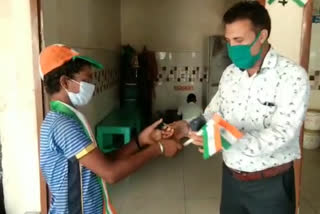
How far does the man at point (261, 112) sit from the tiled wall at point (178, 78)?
389cm

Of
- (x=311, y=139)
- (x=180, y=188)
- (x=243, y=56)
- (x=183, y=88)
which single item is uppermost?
(x=243, y=56)

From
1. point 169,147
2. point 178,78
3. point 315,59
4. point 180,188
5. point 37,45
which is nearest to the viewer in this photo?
point 169,147

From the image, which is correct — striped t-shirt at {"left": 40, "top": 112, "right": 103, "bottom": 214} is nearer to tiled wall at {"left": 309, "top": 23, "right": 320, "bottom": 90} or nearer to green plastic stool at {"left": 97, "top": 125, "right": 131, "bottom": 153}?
green plastic stool at {"left": 97, "top": 125, "right": 131, "bottom": 153}

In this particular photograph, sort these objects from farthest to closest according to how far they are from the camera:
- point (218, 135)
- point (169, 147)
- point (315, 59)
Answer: point (315, 59) → point (169, 147) → point (218, 135)

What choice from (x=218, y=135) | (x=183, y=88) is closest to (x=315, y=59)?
(x=183, y=88)

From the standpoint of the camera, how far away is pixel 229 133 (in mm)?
1214

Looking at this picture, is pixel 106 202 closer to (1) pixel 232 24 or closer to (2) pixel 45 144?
(2) pixel 45 144

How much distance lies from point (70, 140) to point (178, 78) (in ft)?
14.1

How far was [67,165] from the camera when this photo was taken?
128cm

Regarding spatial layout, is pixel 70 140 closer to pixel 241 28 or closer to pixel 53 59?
pixel 53 59

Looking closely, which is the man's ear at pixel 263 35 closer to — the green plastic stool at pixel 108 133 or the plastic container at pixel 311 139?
the green plastic stool at pixel 108 133

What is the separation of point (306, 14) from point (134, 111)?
295cm

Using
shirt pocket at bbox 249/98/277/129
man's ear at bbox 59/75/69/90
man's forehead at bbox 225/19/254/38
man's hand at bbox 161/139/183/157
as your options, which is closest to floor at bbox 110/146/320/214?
man's hand at bbox 161/139/183/157

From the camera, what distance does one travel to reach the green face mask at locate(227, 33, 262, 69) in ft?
4.50
